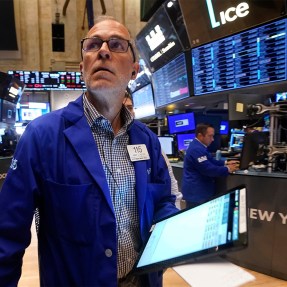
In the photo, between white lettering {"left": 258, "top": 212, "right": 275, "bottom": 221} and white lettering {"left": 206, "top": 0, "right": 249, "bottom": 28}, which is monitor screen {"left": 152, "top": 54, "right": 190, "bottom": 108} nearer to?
white lettering {"left": 206, "top": 0, "right": 249, "bottom": 28}

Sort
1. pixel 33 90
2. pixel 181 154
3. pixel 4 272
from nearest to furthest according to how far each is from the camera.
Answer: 1. pixel 4 272
2. pixel 181 154
3. pixel 33 90

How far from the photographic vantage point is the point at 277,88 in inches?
113

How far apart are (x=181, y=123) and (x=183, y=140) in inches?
13.5

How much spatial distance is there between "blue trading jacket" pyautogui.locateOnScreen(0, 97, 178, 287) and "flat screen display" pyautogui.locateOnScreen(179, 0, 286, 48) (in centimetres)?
233

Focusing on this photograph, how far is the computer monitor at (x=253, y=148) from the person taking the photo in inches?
118

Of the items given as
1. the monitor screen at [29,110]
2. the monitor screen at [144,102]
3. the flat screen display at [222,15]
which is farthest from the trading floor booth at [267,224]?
the monitor screen at [29,110]

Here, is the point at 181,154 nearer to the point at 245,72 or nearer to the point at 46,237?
the point at 245,72

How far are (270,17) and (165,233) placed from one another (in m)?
2.37

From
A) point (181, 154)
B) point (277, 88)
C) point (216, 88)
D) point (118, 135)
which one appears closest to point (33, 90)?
point (181, 154)

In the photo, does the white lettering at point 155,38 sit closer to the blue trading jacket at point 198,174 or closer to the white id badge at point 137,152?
the blue trading jacket at point 198,174

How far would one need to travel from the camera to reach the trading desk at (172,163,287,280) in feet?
9.65

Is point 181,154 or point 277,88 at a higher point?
point 277,88

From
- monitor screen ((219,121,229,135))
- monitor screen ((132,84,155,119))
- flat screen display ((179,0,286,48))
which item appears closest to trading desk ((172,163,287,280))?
flat screen display ((179,0,286,48))

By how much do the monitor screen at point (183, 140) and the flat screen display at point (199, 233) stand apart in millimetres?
4866
